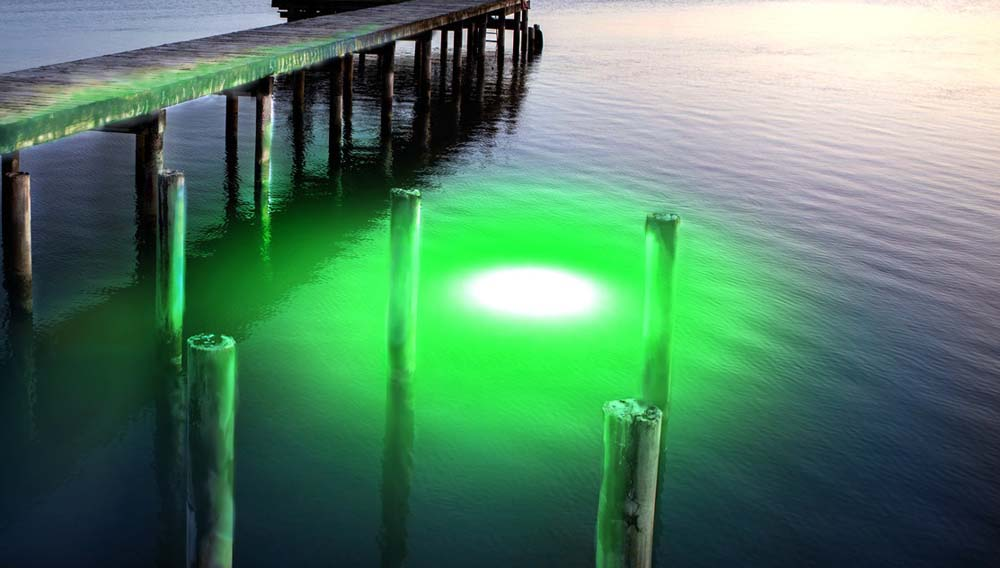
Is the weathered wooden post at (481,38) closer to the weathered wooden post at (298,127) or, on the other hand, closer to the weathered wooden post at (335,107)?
the weathered wooden post at (298,127)

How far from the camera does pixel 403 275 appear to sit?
313 inches

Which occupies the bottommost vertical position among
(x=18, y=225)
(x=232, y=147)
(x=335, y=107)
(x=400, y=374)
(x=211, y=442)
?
(x=400, y=374)

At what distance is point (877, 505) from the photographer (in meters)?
7.82

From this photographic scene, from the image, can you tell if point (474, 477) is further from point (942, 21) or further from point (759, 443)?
point (942, 21)

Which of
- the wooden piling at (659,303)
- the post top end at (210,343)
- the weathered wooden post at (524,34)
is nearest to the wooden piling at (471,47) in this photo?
the weathered wooden post at (524,34)

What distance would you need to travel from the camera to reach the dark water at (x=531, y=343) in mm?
7391

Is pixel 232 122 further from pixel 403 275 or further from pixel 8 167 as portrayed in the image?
pixel 403 275

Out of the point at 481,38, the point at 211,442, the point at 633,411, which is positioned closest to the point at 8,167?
the point at 211,442

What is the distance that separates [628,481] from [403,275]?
339 cm

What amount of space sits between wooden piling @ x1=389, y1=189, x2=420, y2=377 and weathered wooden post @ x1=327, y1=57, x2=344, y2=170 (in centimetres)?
896

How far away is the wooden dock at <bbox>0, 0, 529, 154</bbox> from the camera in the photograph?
Result: 8.48 metres

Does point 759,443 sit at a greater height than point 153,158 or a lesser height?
lesser

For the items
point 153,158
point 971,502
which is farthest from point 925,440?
point 153,158

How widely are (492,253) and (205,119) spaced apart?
10.4m
